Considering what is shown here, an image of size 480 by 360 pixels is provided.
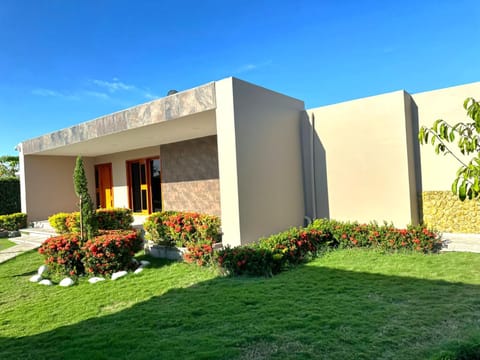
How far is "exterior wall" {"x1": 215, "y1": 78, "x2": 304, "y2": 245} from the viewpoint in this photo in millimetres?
6668

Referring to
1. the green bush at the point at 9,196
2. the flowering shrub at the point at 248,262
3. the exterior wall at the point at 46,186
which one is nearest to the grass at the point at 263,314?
the flowering shrub at the point at 248,262

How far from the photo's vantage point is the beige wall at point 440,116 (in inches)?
281

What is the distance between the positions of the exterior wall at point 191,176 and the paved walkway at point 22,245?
4449mm

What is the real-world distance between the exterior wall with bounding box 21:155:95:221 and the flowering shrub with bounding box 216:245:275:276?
1020cm

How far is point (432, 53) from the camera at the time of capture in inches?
353

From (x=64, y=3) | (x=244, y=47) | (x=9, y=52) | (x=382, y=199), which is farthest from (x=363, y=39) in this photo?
(x=9, y=52)

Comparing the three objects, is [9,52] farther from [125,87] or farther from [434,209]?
[434,209]

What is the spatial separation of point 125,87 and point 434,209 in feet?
41.1

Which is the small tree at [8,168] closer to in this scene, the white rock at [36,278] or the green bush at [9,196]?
the green bush at [9,196]

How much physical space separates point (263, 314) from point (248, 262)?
1817 mm

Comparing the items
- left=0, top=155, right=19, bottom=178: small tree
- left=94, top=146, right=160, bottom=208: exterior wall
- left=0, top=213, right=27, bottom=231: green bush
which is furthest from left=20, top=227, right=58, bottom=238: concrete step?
left=0, top=155, right=19, bottom=178: small tree

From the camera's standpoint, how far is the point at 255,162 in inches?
283

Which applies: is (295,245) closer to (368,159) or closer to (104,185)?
(368,159)

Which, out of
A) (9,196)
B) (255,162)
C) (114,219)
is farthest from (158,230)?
(9,196)
